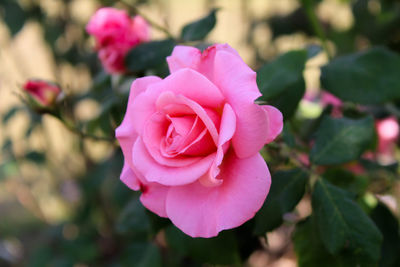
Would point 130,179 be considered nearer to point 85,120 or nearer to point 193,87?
point 193,87

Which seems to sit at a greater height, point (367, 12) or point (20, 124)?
point (367, 12)

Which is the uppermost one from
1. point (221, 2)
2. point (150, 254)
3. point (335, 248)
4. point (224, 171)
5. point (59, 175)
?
point (224, 171)

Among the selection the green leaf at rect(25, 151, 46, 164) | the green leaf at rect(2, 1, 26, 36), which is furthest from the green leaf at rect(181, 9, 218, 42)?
the green leaf at rect(25, 151, 46, 164)

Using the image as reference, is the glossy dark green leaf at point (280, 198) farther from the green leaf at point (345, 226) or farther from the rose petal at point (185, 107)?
the rose petal at point (185, 107)

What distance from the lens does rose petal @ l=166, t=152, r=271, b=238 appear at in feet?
1.35

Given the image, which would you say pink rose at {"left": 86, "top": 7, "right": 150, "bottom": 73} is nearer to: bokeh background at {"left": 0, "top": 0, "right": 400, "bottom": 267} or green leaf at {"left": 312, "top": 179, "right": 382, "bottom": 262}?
A: bokeh background at {"left": 0, "top": 0, "right": 400, "bottom": 267}

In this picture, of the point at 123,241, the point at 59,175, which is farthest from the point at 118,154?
the point at 59,175

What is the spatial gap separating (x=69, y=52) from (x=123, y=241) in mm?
982

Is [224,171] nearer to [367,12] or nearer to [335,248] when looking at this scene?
[335,248]

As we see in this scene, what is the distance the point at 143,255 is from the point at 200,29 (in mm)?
567

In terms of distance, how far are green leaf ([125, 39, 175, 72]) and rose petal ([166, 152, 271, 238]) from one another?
0.95 ft

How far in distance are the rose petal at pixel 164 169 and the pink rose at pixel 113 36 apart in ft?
1.14

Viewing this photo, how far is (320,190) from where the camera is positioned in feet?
1.78

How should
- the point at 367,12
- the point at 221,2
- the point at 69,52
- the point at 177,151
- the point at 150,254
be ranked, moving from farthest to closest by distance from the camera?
the point at 221,2, the point at 69,52, the point at 367,12, the point at 150,254, the point at 177,151
